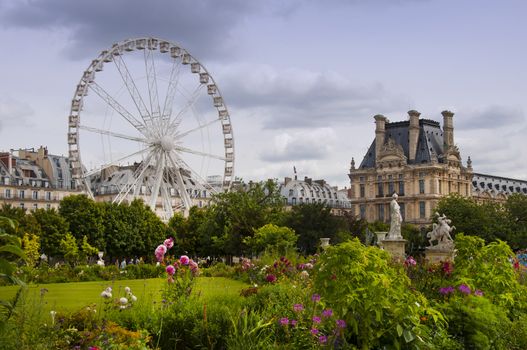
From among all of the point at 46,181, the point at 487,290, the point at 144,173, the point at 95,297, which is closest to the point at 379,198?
the point at 46,181

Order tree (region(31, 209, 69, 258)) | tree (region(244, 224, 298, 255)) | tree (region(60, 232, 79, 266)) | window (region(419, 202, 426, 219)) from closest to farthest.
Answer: tree (region(244, 224, 298, 255)) < tree (region(60, 232, 79, 266)) < tree (region(31, 209, 69, 258)) < window (region(419, 202, 426, 219))

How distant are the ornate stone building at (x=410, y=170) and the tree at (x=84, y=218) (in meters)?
48.0

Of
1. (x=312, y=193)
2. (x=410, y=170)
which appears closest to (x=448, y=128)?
(x=410, y=170)

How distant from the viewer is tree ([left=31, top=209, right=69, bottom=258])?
174 feet

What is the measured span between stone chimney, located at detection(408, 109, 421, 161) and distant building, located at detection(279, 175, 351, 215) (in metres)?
17.7

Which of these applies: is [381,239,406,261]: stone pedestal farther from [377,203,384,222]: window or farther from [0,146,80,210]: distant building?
[377,203,384,222]: window

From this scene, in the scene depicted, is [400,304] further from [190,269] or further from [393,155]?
[393,155]

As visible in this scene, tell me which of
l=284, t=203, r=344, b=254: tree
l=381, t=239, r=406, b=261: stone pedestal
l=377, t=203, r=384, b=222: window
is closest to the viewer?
l=381, t=239, r=406, b=261: stone pedestal

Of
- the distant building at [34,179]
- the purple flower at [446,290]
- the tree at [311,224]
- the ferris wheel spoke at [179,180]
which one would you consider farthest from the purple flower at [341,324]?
the distant building at [34,179]

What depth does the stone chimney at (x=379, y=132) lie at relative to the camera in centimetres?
9994

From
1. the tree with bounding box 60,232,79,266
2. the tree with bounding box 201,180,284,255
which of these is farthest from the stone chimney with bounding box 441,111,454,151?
the tree with bounding box 60,232,79,266

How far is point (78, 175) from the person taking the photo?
161ft

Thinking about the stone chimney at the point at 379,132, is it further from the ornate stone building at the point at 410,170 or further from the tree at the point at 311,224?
the tree at the point at 311,224

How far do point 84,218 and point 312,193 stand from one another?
67348mm
